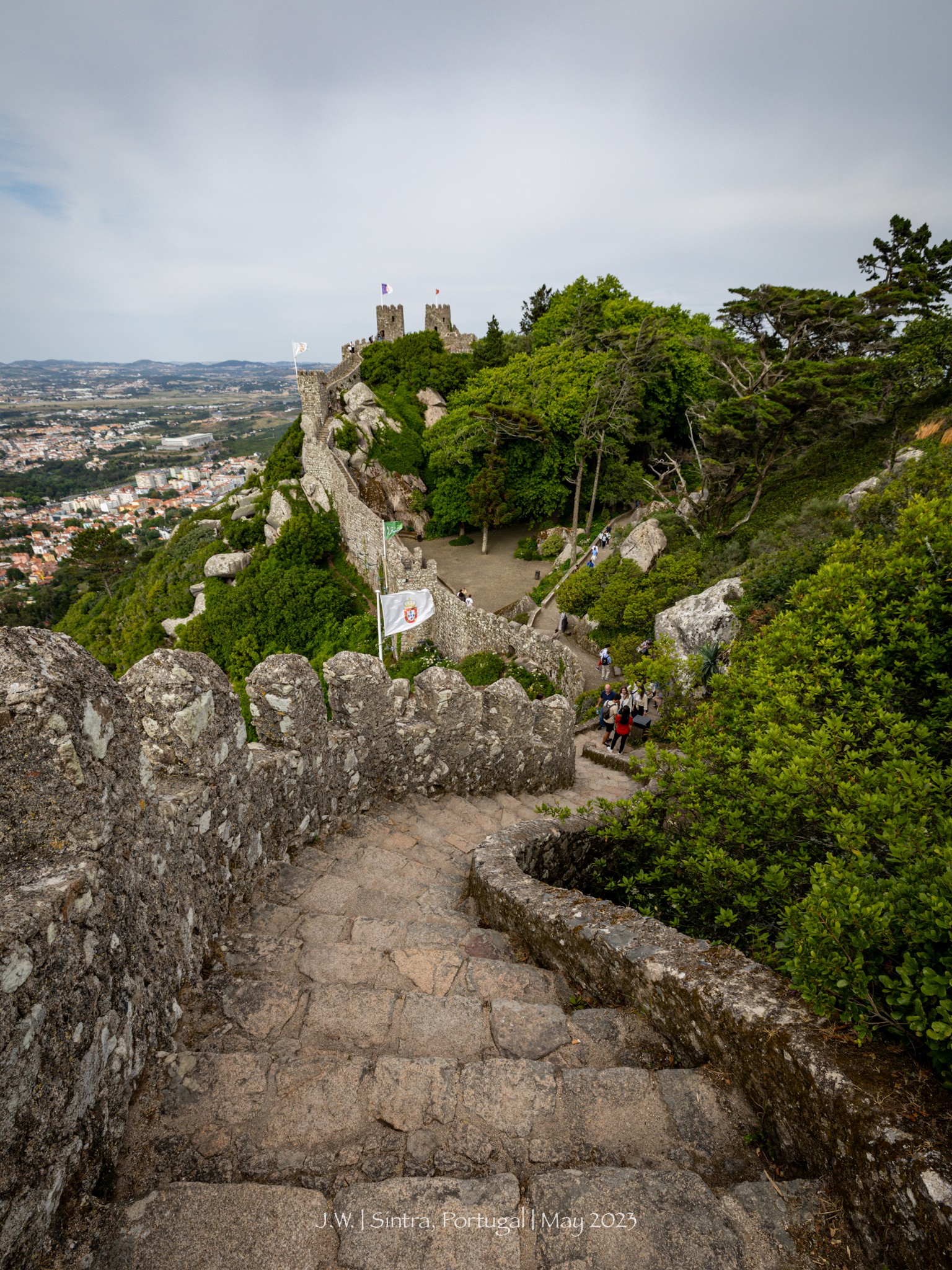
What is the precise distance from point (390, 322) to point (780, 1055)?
161ft

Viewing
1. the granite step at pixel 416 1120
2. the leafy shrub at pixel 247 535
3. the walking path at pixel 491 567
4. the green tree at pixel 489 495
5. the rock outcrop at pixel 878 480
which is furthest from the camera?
the leafy shrub at pixel 247 535

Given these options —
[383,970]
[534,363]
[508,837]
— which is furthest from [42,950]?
[534,363]

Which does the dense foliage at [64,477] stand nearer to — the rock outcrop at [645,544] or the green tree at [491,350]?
the green tree at [491,350]

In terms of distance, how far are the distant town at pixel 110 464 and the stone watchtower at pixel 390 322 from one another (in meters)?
14.3

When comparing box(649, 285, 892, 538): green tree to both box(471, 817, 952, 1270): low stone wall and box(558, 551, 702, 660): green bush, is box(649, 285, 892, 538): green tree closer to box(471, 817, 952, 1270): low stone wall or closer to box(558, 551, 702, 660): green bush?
box(558, 551, 702, 660): green bush

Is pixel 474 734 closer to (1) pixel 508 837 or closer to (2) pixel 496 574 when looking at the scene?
(1) pixel 508 837

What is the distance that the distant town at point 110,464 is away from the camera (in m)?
60.9

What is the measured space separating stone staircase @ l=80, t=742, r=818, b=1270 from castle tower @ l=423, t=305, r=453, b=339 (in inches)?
1871

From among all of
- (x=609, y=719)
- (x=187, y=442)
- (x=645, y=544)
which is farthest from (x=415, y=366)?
(x=187, y=442)

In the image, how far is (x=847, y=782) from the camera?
312 centimetres

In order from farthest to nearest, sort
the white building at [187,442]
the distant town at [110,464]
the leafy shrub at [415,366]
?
the white building at [187,442] → the distant town at [110,464] → the leafy shrub at [415,366]

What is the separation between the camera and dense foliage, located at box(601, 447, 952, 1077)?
2.13m

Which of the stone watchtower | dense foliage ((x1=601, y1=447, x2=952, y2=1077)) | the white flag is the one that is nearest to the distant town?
the stone watchtower

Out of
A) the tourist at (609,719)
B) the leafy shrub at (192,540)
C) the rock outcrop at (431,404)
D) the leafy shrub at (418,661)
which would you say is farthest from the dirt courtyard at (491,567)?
the leafy shrub at (192,540)
